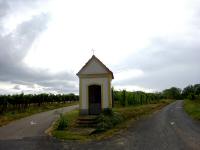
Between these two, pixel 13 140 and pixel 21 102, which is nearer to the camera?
pixel 13 140

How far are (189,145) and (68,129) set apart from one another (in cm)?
872

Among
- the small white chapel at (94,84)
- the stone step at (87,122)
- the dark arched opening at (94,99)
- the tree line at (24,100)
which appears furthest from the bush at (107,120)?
the tree line at (24,100)

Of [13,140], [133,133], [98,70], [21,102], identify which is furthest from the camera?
[21,102]

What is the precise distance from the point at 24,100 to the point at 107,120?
942 inches

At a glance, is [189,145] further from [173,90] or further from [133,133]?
[173,90]

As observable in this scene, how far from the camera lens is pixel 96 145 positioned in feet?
47.1

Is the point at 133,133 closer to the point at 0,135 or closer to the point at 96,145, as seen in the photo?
the point at 96,145

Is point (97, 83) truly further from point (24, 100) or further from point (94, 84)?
point (24, 100)

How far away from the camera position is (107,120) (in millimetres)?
21219

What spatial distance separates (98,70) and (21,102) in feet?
67.0

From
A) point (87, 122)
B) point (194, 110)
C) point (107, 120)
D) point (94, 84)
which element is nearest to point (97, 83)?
point (94, 84)

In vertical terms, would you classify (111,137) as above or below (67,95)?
below

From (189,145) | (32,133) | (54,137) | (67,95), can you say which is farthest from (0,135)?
(67,95)

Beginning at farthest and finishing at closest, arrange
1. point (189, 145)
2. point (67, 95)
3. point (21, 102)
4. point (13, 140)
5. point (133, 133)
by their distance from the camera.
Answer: point (67, 95), point (21, 102), point (133, 133), point (13, 140), point (189, 145)
